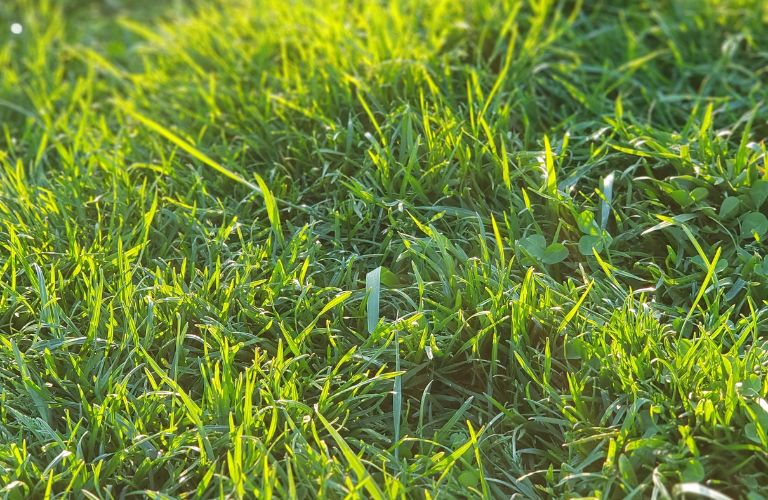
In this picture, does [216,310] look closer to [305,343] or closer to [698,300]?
[305,343]

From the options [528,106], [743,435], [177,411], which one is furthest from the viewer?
[528,106]

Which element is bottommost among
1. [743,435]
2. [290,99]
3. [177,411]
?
[743,435]

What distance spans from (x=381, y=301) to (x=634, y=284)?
0.57 m

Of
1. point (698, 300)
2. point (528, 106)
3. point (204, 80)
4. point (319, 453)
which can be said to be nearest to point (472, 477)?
point (319, 453)

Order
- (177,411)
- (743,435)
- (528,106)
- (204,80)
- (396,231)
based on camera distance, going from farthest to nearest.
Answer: (204,80) → (528,106) → (396,231) → (177,411) → (743,435)

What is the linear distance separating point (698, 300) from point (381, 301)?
0.68m

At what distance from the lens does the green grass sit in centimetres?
170

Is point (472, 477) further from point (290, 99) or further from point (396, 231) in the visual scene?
point (290, 99)

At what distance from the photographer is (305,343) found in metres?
1.93

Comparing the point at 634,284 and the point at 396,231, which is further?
the point at 396,231

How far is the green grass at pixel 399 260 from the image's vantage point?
170 centimetres

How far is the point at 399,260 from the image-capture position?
6.76 feet

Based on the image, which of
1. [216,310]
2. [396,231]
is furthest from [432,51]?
[216,310]

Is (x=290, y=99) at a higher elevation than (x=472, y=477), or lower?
higher
